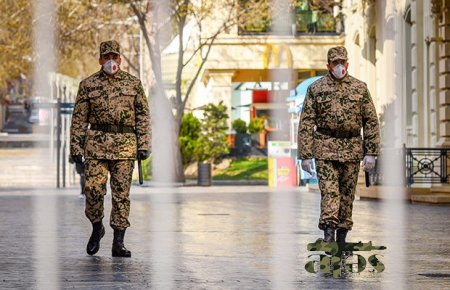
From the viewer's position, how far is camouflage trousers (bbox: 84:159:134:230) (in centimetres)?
1429

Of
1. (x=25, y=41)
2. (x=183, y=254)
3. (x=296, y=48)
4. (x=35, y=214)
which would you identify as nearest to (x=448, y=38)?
(x=35, y=214)

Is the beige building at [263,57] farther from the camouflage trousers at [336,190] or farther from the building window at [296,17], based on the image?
the camouflage trousers at [336,190]

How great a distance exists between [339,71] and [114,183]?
8.00ft

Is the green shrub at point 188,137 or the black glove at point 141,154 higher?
the green shrub at point 188,137

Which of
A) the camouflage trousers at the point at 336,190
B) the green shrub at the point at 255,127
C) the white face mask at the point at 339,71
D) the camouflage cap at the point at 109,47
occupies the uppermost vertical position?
the green shrub at the point at 255,127

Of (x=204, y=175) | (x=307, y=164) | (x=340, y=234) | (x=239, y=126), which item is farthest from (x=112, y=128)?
(x=239, y=126)

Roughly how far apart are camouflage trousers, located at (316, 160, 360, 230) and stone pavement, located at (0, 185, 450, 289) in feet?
1.71

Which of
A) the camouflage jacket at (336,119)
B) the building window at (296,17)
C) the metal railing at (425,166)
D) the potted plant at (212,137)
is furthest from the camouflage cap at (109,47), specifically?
the potted plant at (212,137)

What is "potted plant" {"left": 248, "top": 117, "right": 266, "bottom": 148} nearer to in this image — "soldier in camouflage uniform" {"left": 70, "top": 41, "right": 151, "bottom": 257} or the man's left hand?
"soldier in camouflage uniform" {"left": 70, "top": 41, "right": 151, "bottom": 257}

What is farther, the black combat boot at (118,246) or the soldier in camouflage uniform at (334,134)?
the black combat boot at (118,246)

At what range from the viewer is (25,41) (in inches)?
2393

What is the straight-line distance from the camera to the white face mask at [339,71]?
13.5 metres

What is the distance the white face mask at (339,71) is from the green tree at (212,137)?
34674mm

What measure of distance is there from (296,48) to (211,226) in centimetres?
3967
